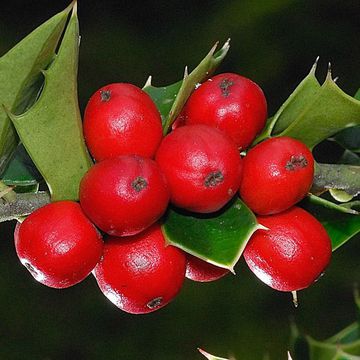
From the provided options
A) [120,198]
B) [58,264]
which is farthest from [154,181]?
[58,264]

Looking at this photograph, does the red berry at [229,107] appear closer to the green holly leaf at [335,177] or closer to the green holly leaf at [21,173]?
the green holly leaf at [335,177]

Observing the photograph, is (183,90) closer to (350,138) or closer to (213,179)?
(213,179)

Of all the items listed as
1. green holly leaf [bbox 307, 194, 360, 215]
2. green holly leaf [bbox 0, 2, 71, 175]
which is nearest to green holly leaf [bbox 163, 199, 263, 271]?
green holly leaf [bbox 307, 194, 360, 215]

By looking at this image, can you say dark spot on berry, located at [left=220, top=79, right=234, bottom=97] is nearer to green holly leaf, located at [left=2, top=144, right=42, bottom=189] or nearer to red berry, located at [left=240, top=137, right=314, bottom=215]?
red berry, located at [left=240, top=137, right=314, bottom=215]

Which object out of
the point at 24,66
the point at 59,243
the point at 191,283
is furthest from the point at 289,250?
the point at 191,283

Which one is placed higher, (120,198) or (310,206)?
(120,198)

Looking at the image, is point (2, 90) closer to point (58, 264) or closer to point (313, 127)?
point (58, 264)

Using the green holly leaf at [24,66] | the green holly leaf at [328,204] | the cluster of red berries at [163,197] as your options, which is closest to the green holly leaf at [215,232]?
the cluster of red berries at [163,197]
